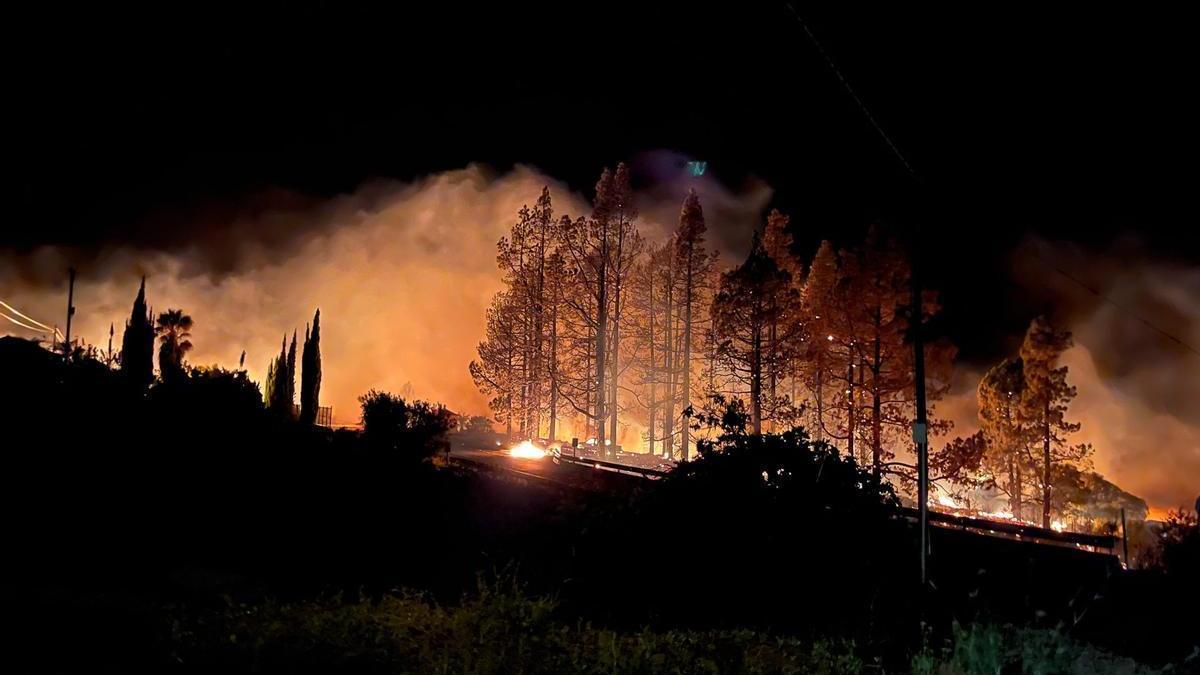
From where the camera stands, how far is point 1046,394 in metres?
30.5

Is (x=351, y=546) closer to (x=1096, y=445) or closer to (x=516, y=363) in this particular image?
(x=1096, y=445)

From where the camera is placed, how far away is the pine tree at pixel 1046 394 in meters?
30.3

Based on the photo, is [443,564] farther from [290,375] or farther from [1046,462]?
[290,375]

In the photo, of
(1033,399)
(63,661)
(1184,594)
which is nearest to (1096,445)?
(1033,399)

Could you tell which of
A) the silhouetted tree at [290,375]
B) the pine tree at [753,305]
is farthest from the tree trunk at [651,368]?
the silhouetted tree at [290,375]

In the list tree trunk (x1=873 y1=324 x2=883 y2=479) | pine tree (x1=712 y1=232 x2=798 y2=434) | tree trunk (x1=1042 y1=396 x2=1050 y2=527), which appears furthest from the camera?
pine tree (x1=712 y1=232 x2=798 y2=434)

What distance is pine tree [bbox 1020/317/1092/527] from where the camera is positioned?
3033 cm

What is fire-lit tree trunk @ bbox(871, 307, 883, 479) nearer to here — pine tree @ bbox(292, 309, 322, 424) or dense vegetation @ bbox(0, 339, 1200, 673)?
dense vegetation @ bbox(0, 339, 1200, 673)

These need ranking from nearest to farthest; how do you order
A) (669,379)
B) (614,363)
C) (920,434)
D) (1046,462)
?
1. (920,434)
2. (1046,462)
3. (614,363)
4. (669,379)

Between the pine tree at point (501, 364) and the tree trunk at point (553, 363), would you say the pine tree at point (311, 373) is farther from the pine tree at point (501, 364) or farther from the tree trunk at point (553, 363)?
the tree trunk at point (553, 363)

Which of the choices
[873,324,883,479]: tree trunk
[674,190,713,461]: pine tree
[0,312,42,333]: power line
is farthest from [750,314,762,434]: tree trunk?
[0,312,42,333]: power line

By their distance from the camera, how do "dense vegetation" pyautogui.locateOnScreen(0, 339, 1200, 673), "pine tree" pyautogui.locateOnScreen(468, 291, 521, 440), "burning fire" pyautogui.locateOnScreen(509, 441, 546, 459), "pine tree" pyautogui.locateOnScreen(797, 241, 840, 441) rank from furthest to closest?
"pine tree" pyautogui.locateOnScreen(468, 291, 521, 440) < "burning fire" pyautogui.locateOnScreen(509, 441, 546, 459) < "pine tree" pyautogui.locateOnScreen(797, 241, 840, 441) < "dense vegetation" pyautogui.locateOnScreen(0, 339, 1200, 673)

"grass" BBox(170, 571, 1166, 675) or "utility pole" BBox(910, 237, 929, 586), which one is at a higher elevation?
"utility pole" BBox(910, 237, 929, 586)

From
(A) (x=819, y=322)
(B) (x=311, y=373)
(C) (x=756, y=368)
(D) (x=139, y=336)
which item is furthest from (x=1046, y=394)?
(D) (x=139, y=336)
